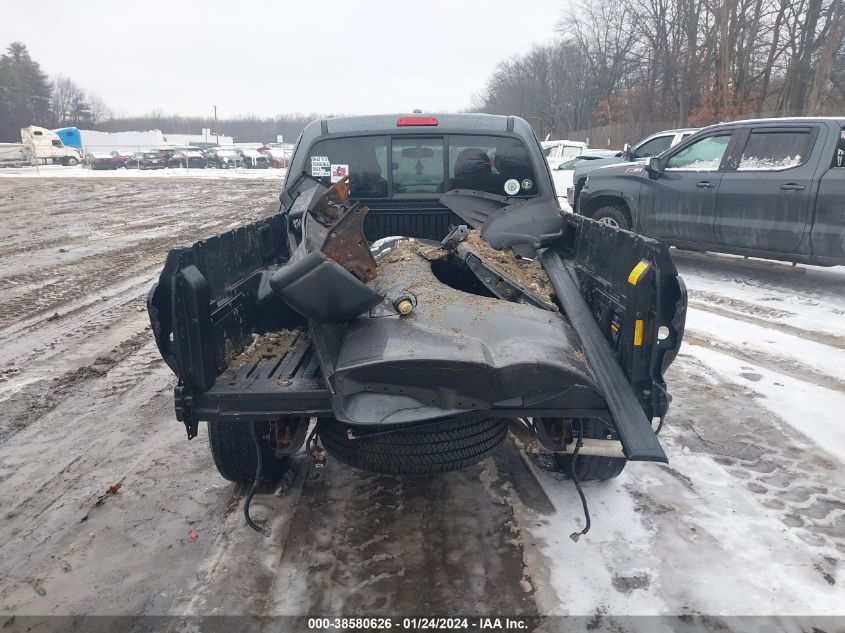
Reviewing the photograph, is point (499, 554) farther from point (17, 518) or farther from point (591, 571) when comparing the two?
point (17, 518)

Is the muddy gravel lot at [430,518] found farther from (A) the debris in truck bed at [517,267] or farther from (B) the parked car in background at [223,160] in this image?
(B) the parked car in background at [223,160]

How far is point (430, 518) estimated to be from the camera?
3.23m

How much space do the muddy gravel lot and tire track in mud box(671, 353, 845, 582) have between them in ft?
0.05

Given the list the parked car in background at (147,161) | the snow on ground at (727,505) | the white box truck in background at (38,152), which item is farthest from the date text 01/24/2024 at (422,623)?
the white box truck in background at (38,152)

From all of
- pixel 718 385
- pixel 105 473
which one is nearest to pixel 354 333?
pixel 105 473

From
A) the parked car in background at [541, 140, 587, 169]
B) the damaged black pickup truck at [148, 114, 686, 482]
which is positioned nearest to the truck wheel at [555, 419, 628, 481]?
the damaged black pickup truck at [148, 114, 686, 482]

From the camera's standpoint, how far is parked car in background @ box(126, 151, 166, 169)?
44.5m

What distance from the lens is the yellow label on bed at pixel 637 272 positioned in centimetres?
278

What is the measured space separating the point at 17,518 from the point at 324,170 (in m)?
2.97

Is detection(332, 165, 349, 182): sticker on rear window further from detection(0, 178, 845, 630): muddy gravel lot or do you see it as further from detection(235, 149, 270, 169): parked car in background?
detection(235, 149, 270, 169): parked car in background

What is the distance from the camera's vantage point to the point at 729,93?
3009 centimetres

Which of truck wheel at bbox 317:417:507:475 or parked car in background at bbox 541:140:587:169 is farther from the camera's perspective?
parked car in background at bbox 541:140:587:169

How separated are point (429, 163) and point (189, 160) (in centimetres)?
4644

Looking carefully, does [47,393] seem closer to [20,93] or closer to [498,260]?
[498,260]
